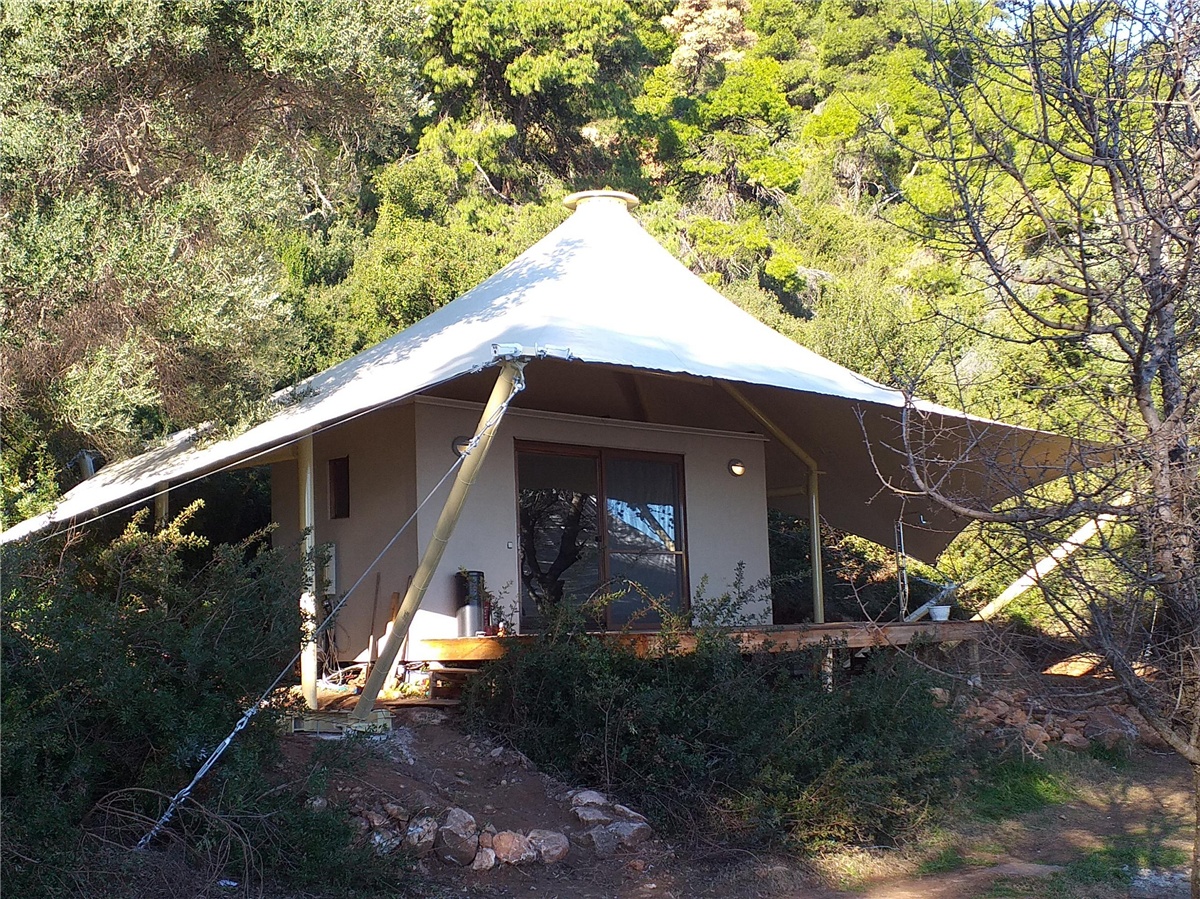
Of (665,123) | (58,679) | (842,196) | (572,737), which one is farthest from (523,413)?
(842,196)

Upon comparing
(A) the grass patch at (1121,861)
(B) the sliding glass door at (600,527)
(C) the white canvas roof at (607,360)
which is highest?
(C) the white canvas roof at (607,360)

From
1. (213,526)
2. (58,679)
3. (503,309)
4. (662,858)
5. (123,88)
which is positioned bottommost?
(662,858)

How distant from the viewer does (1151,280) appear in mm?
3602

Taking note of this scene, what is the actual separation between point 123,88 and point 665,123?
50.1 feet

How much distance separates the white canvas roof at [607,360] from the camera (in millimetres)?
5797

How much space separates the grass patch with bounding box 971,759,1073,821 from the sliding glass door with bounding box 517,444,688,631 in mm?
2599

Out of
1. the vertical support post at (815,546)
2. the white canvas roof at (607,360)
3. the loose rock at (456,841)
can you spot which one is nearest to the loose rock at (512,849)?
the loose rock at (456,841)

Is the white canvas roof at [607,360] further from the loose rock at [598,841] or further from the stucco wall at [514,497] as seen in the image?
the loose rock at [598,841]

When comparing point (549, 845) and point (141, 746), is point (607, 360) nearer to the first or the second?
point (549, 845)

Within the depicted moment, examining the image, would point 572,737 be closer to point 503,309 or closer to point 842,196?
point 503,309

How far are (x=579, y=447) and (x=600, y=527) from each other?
670 mm

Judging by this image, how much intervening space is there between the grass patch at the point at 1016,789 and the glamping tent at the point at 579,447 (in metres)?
1.89

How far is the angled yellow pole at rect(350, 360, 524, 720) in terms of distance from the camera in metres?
5.38

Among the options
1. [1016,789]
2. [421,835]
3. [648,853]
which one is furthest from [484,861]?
[1016,789]
